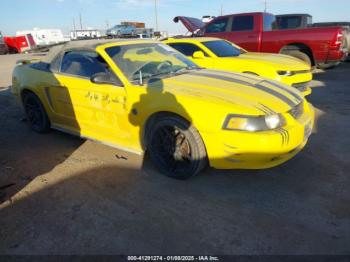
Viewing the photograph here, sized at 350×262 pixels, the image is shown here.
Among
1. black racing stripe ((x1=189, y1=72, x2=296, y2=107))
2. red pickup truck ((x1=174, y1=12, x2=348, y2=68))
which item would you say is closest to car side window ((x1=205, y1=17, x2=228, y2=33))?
red pickup truck ((x1=174, y1=12, x2=348, y2=68))

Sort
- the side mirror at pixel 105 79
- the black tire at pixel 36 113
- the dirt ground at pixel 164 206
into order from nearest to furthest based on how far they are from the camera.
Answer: the dirt ground at pixel 164 206
the side mirror at pixel 105 79
the black tire at pixel 36 113

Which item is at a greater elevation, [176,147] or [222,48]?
[222,48]

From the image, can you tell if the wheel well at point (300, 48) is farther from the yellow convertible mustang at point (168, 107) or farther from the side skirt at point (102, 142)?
the side skirt at point (102, 142)

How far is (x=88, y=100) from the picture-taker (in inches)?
156

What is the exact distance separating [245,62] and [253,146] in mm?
3860

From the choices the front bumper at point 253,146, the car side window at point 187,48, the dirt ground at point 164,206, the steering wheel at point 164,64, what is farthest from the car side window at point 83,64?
the car side window at point 187,48

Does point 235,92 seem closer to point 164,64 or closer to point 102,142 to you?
point 164,64

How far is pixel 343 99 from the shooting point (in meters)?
6.80

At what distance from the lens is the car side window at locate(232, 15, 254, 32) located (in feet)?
31.3

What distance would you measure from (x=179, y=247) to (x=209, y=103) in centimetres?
137

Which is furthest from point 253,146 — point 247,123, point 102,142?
point 102,142

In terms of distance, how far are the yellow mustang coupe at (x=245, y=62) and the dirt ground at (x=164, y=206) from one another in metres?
2.04

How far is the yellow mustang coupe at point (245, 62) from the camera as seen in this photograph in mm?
6070

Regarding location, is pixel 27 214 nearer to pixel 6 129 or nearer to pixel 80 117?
pixel 80 117
